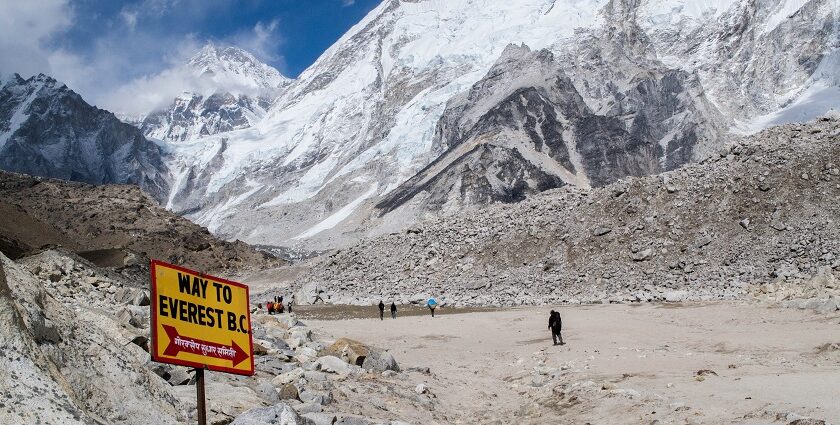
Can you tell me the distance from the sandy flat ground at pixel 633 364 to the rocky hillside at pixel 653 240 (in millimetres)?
6455

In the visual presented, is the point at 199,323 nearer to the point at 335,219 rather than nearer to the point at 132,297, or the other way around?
the point at 132,297

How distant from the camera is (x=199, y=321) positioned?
7598 millimetres

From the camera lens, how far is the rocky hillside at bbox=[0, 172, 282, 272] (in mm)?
92562

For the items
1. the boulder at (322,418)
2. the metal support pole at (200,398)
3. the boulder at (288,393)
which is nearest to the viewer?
the metal support pole at (200,398)

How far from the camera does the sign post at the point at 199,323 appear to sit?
23.4 ft

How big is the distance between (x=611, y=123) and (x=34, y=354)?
181 m

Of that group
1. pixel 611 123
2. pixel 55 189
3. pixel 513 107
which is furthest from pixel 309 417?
pixel 611 123

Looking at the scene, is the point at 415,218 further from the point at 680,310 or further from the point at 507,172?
the point at 680,310

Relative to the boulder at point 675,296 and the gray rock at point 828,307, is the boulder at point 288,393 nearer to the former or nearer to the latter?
the gray rock at point 828,307

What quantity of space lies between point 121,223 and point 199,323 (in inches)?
3819

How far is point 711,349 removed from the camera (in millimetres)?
21062

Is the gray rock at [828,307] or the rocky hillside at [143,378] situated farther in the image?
the gray rock at [828,307]

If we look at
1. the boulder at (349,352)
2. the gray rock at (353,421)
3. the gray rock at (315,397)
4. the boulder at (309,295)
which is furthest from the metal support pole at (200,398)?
the boulder at (309,295)

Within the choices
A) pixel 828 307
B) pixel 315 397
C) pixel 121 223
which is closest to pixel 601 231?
pixel 828 307
